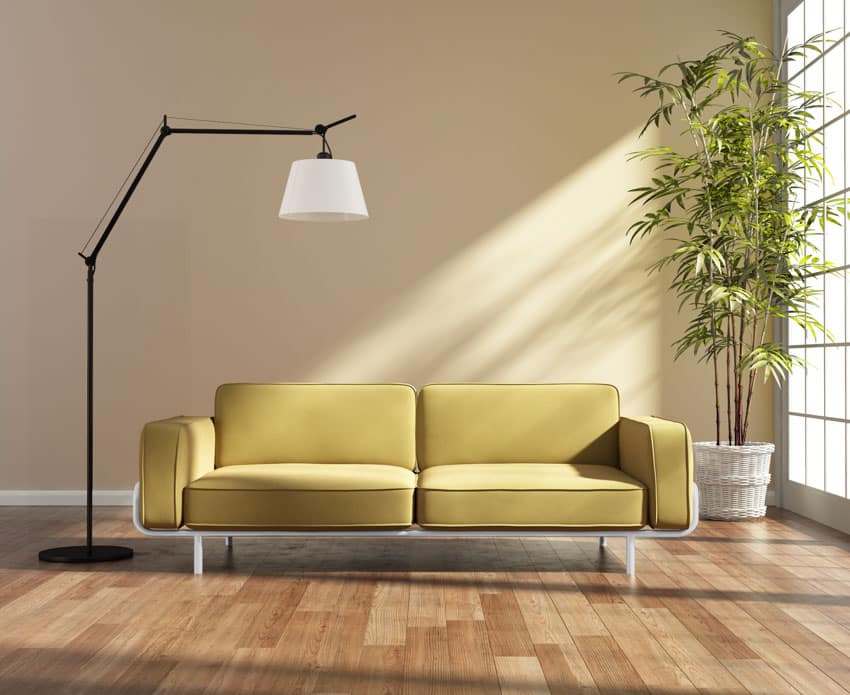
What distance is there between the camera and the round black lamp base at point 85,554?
421cm

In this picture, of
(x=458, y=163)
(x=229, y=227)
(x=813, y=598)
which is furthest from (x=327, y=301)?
(x=813, y=598)

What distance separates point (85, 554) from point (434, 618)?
1.78m

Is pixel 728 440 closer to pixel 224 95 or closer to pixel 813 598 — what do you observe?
pixel 813 598

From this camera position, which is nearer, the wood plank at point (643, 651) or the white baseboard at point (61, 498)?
the wood plank at point (643, 651)

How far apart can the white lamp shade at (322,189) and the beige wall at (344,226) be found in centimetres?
183

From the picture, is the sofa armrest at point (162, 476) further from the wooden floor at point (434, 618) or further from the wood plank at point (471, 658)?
the wood plank at point (471, 658)

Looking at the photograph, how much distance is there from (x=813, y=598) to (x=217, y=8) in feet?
14.9

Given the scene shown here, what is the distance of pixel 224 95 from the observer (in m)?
5.95

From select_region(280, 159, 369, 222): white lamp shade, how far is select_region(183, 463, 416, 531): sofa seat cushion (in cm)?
108

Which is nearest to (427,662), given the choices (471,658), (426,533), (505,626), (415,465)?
(471,658)

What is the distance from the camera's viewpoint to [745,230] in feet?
17.5

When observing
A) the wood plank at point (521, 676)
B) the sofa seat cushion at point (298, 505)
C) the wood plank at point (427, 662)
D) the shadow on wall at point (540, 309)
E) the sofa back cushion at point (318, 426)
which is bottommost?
the wood plank at point (427, 662)

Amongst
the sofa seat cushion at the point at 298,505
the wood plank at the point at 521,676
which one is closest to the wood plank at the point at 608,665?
the wood plank at the point at 521,676

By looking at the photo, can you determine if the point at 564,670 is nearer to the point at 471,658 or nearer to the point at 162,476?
the point at 471,658
